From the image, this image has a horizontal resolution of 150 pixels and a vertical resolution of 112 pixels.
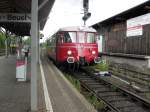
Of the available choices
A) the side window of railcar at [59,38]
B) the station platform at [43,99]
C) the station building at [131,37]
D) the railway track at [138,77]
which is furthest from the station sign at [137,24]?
the station platform at [43,99]

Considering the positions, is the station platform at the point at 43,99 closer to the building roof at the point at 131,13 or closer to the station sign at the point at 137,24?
the station sign at the point at 137,24

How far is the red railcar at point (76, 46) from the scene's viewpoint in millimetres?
18094

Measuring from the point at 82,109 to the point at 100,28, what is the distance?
1095 inches

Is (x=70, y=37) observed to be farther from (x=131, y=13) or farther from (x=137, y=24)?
(x=131, y=13)

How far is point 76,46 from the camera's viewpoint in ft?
59.4

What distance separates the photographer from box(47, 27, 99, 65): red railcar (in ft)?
59.4

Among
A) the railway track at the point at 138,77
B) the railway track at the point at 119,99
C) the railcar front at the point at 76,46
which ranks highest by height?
the railcar front at the point at 76,46

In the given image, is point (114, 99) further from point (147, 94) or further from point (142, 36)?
point (142, 36)

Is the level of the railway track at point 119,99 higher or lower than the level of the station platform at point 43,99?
lower

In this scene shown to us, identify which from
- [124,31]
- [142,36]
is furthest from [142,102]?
[124,31]

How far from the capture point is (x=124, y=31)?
83.4 feet

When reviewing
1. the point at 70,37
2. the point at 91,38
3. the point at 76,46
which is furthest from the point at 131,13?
the point at 76,46

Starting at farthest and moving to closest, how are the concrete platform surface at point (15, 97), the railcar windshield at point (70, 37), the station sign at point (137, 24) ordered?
1. the station sign at point (137, 24)
2. the railcar windshield at point (70, 37)
3. the concrete platform surface at point (15, 97)

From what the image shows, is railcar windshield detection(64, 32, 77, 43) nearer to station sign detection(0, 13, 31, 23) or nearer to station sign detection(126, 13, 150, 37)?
station sign detection(0, 13, 31, 23)
